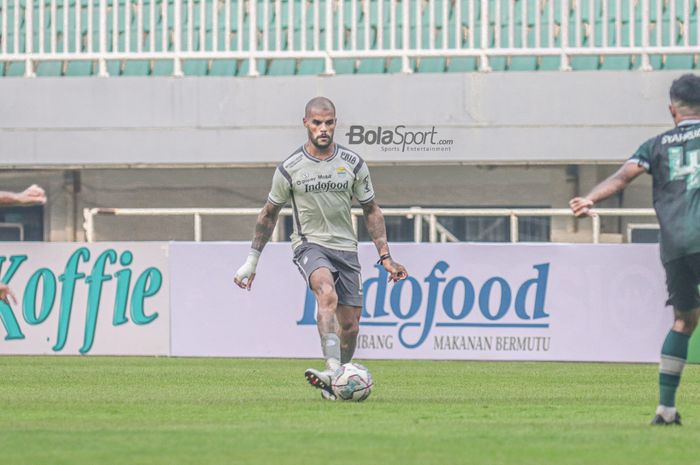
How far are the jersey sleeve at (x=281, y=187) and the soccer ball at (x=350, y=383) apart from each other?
1360 millimetres

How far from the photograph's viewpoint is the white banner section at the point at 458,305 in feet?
57.9

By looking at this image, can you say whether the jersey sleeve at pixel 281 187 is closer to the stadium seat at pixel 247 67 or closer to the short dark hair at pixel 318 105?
the short dark hair at pixel 318 105

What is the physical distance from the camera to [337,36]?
83.7 feet

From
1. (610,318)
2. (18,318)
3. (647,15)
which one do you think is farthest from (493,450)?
(647,15)

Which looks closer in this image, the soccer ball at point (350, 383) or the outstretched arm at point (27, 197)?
the outstretched arm at point (27, 197)

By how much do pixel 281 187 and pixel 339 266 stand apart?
0.67 metres

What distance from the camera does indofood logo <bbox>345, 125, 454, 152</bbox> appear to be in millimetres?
23984

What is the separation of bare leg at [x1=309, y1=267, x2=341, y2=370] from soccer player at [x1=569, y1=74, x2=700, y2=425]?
2.69 metres

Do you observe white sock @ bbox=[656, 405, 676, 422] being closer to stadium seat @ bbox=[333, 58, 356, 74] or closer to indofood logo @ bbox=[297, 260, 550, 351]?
indofood logo @ bbox=[297, 260, 550, 351]

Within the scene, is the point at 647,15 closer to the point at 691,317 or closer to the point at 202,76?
the point at 202,76

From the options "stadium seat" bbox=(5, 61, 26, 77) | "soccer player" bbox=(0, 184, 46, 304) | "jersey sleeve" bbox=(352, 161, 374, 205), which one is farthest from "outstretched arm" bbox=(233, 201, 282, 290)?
"stadium seat" bbox=(5, 61, 26, 77)

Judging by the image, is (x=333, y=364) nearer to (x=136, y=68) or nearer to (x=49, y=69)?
(x=136, y=68)

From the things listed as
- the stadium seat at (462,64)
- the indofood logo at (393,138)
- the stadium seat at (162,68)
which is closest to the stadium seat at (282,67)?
the stadium seat at (162,68)

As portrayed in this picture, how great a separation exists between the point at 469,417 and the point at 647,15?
16183mm
